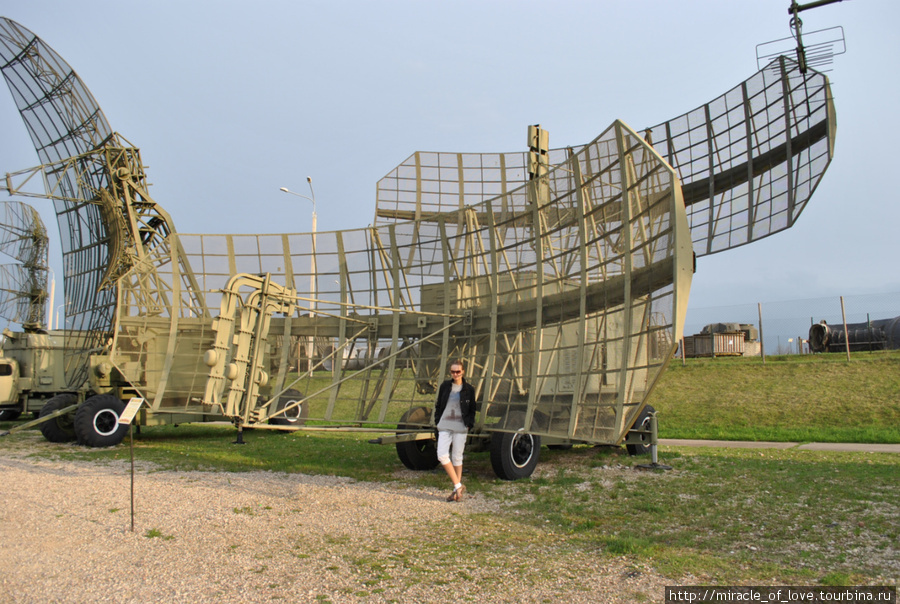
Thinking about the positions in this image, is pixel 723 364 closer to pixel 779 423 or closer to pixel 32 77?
pixel 779 423

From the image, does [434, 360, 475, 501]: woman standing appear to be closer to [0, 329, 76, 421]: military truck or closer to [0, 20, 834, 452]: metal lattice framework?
[0, 20, 834, 452]: metal lattice framework

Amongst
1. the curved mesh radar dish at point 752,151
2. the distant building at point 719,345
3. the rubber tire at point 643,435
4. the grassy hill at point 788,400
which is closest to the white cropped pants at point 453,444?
the rubber tire at point 643,435

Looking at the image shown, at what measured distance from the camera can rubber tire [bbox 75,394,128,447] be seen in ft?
50.4

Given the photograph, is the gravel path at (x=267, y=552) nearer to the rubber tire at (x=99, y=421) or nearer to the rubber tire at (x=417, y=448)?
the rubber tire at (x=417, y=448)

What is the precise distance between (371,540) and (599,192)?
6.16m

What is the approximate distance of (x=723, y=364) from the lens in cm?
2423

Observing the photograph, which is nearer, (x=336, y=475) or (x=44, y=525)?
(x=44, y=525)

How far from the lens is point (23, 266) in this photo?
33.6 m

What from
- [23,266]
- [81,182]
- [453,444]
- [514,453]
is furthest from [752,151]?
[23,266]

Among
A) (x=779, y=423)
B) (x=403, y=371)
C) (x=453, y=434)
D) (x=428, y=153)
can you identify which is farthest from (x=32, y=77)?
(x=779, y=423)

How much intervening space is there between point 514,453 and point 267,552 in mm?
4965

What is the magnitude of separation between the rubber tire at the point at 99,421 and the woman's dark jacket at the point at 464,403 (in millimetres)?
10181

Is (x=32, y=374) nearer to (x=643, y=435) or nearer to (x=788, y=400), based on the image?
(x=643, y=435)

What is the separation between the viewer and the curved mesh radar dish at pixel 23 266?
33375 millimetres
